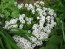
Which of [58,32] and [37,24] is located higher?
[37,24]

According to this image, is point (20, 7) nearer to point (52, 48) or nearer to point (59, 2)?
point (59, 2)

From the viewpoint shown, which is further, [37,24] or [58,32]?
Result: [37,24]

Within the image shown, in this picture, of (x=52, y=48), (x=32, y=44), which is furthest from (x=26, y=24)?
(x=52, y=48)

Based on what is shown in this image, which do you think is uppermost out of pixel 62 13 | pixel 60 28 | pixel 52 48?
pixel 62 13

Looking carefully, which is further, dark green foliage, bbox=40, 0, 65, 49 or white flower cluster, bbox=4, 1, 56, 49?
white flower cluster, bbox=4, 1, 56, 49

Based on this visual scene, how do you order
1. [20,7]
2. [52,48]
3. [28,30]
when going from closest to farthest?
[52,48] < [28,30] < [20,7]

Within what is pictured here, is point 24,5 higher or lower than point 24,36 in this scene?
higher

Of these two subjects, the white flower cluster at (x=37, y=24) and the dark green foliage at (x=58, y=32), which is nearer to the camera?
the dark green foliage at (x=58, y=32)

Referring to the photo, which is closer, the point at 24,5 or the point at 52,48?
the point at 52,48
